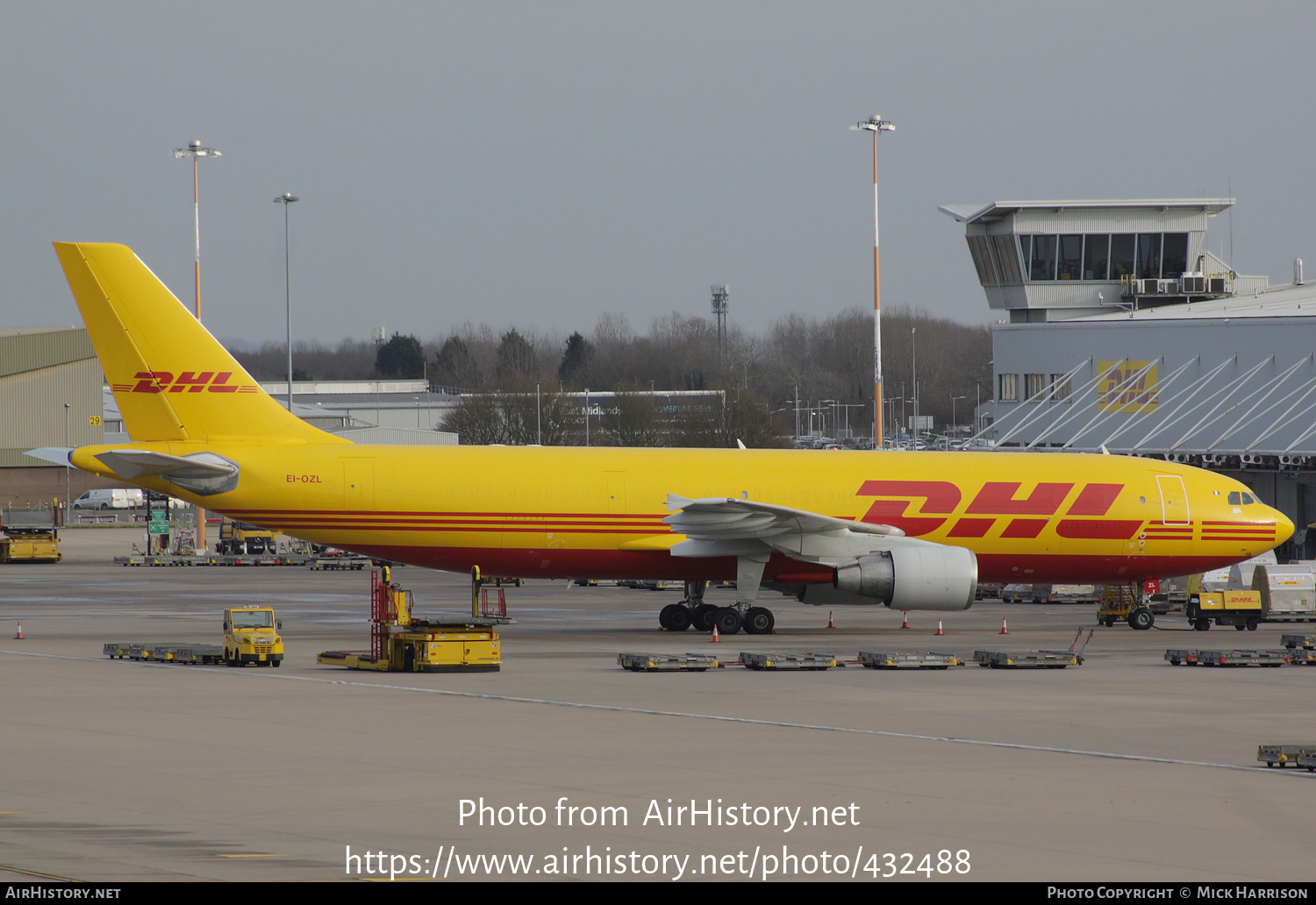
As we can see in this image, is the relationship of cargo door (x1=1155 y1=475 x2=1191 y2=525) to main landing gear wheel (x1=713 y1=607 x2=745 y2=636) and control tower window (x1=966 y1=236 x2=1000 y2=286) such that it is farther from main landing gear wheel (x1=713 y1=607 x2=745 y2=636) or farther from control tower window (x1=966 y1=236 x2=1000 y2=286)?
control tower window (x1=966 y1=236 x2=1000 y2=286)

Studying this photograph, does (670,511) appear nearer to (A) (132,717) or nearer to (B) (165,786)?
(A) (132,717)

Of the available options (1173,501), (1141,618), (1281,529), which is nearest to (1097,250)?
(1281,529)

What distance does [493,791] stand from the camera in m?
13.2

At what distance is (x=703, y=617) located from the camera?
104ft

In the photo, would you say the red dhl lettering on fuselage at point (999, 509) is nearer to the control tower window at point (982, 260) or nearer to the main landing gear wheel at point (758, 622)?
the main landing gear wheel at point (758, 622)

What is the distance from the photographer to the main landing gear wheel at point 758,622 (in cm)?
3114

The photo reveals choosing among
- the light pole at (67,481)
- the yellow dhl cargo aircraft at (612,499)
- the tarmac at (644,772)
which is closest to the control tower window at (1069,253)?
the yellow dhl cargo aircraft at (612,499)

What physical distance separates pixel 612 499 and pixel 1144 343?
95.9 feet

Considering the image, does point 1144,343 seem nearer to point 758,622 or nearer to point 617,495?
point 758,622

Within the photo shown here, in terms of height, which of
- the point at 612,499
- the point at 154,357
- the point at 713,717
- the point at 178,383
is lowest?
the point at 713,717

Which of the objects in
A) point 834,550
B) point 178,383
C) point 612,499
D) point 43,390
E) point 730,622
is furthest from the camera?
point 43,390

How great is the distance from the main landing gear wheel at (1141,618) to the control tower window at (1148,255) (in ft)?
88.9
